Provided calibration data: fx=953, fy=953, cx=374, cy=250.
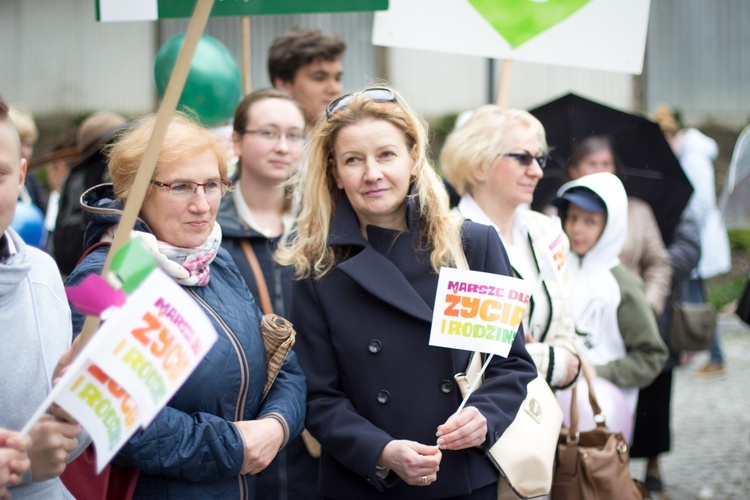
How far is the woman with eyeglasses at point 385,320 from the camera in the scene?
2805 mm

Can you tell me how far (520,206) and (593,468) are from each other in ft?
3.52

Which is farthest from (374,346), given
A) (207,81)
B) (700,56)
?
(700,56)

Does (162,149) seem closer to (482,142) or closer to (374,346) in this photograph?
(374,346)

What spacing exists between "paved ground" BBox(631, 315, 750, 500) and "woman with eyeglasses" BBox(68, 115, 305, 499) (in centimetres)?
367

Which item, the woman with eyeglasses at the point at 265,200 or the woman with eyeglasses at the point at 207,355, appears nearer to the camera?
the woman with eyeglasses at the point at 207,355

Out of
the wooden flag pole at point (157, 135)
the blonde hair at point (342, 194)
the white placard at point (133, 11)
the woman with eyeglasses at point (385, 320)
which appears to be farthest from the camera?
the white placard at point (133, 11)

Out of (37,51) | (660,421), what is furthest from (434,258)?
(37,51)

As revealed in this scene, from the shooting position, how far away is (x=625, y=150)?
4.99 m

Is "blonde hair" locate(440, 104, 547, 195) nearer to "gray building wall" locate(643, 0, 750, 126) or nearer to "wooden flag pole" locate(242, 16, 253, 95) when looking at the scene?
"wooden flag pole" locate(242, 16, 253, 95)

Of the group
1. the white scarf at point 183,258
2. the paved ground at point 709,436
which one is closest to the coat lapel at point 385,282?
the white scarf at point 183,258

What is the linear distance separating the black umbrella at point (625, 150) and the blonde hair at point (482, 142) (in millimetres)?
885

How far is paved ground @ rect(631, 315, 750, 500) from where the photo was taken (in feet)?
19.0

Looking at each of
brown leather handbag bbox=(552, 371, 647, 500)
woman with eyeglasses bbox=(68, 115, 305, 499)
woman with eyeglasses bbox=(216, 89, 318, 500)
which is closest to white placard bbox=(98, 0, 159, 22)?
woman with eyeglasses bbox=(216, 89, 318, 500)

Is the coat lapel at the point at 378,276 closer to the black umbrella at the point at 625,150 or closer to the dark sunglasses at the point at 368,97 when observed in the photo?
the dark sunglasses at the point at 368,97
